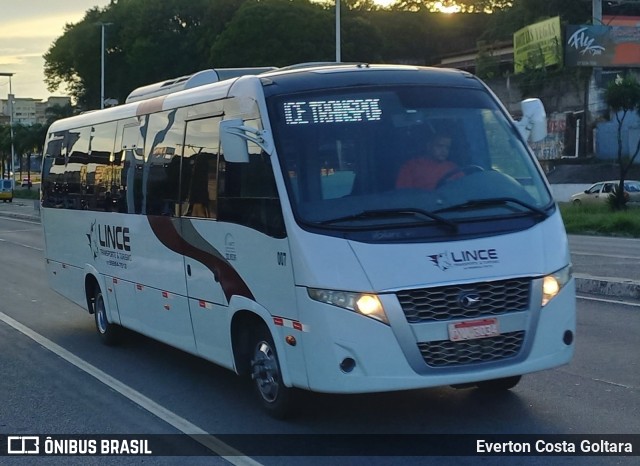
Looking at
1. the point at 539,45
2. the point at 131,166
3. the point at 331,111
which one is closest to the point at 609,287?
the point at 131,166

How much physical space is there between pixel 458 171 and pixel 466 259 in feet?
2.86

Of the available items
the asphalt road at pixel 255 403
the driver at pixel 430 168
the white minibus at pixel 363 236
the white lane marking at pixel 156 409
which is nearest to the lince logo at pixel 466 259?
the white minibus at pixel 363 236

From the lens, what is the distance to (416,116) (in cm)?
761

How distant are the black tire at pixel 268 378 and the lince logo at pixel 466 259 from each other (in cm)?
143

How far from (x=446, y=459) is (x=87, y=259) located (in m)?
6.76

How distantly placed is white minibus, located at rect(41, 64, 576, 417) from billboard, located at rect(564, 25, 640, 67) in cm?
4928

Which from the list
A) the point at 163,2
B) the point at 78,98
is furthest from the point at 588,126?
the point at 78,98

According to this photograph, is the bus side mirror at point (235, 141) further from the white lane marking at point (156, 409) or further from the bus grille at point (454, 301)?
the white lane marking at point (156, 409)

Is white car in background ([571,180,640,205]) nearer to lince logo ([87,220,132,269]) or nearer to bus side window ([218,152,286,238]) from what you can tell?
lince logo ([87,220,132,269])

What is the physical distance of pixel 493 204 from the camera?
7230 millimetres

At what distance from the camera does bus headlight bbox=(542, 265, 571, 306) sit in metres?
6.98

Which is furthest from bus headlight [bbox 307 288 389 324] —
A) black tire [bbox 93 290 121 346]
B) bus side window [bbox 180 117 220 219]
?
black tire [bbox 93 290 121 346]

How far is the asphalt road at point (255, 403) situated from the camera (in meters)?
7.27

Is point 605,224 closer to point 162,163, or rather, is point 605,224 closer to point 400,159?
point 162,163
